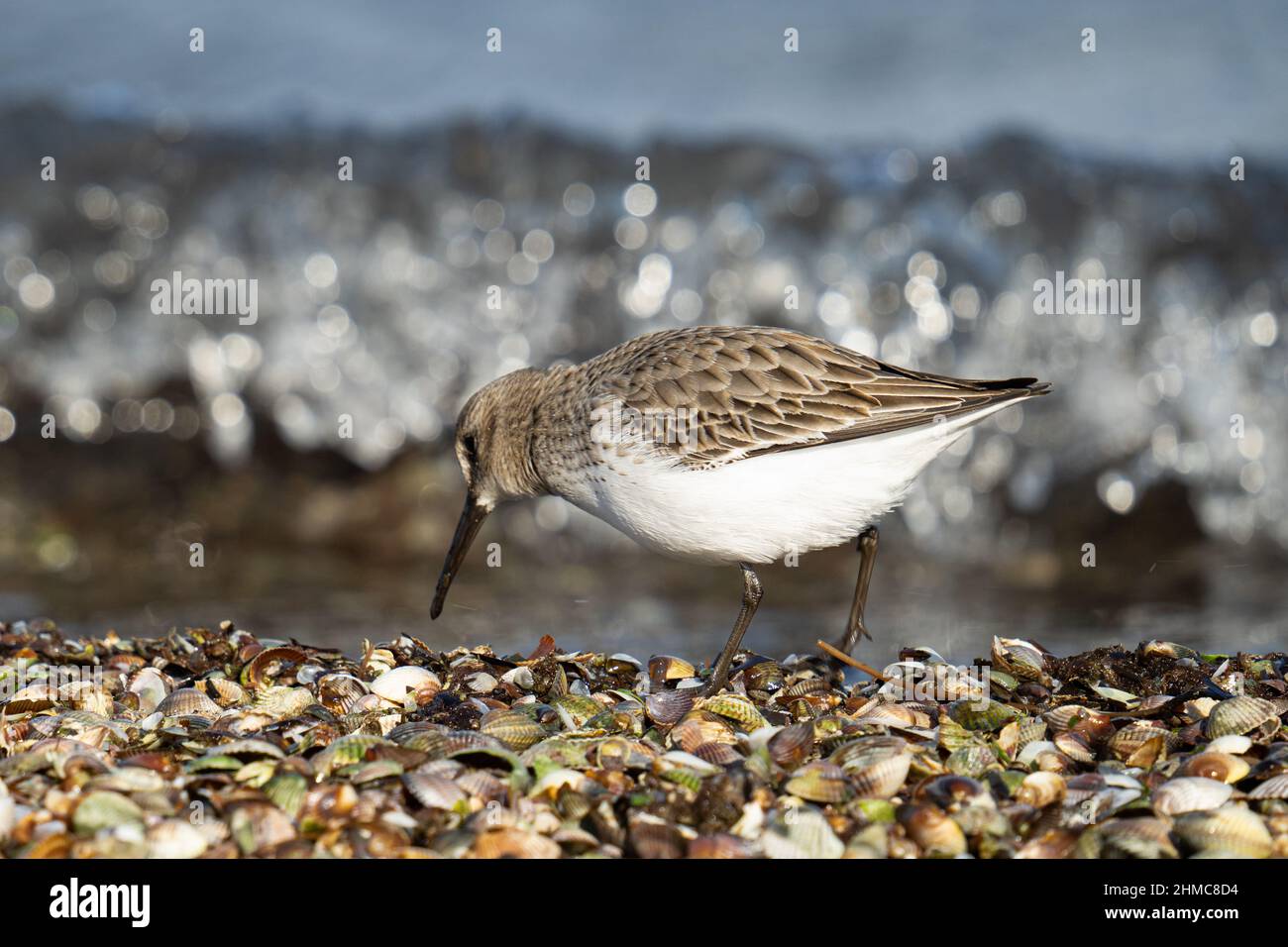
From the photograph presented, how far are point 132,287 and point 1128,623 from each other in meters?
8.36

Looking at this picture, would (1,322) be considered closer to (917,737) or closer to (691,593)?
(691,593)

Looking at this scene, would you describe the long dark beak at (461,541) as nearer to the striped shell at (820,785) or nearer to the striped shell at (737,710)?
the striped shell at (737,710)

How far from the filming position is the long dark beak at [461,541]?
609cm

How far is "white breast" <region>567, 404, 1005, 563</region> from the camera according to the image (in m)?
4.84

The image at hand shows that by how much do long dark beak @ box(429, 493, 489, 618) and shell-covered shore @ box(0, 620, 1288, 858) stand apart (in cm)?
105

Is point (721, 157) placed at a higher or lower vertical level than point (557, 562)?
higher

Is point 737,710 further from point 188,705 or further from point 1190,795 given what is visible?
point 188,705

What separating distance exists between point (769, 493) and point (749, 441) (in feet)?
0.75

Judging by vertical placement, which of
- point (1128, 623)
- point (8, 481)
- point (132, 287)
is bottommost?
point (1128, 623)

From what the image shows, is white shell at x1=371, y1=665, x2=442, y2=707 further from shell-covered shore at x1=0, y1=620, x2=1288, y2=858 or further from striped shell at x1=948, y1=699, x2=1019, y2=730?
striped shell at x1=948, y1=699, x2=1019, y2=730

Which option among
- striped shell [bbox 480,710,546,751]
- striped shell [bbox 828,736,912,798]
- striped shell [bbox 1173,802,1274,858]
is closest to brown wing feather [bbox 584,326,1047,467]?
striped shell [bbox 480,710,546,751]

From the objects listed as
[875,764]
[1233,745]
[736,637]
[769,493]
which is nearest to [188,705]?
[736,637]

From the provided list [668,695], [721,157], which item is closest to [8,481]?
[721,157]

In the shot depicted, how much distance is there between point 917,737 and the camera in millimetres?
4039
